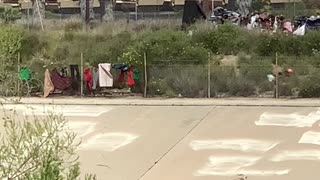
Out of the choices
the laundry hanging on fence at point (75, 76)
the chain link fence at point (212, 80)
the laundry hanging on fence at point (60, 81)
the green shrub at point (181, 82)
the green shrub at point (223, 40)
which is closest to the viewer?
the chain link fence at point (212, 80)

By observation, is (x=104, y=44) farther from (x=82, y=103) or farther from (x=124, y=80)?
(x=82, y=103)

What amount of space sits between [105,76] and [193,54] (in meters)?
2.97

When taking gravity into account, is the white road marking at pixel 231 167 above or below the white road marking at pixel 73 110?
below

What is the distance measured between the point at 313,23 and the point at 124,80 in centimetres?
1270

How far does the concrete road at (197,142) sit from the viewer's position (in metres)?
11.5

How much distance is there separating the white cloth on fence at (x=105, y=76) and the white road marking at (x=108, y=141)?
6.99 meters

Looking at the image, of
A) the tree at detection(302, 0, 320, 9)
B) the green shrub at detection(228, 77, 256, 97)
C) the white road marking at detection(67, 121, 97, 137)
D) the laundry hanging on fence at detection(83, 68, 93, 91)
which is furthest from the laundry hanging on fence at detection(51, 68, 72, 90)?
the tree at detection(302, 0, 320, 9)

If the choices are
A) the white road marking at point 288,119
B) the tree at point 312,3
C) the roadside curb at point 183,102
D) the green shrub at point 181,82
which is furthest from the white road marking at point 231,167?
the tree at point 312,3

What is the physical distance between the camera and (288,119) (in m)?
16.7

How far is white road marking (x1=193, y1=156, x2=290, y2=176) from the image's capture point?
1125cm

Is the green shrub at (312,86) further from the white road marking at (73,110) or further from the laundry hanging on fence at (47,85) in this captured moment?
the laundry hanging on fence at (47,85)

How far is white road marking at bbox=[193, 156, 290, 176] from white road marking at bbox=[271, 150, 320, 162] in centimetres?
39

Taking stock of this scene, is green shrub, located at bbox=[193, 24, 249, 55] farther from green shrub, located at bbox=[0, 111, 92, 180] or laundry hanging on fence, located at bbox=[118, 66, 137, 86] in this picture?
green shrub, located at bbox=[0, 111, 92, 180]

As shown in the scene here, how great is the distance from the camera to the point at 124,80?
72.6ft
